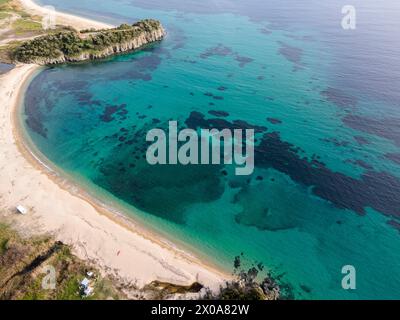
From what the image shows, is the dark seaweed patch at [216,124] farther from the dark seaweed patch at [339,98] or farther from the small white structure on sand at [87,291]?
the small white structure on sand at [87,291]

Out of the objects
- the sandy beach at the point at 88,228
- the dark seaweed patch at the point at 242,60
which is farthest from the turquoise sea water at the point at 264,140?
the sandy beach at the point at 88,228

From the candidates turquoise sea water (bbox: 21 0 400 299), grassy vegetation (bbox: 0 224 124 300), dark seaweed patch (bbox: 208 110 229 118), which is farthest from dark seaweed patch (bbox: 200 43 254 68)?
grassy vegetation (bbox: 0 224 124 300)

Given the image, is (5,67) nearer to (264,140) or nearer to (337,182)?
(264,140)

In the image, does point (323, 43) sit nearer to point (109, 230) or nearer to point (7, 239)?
point (109, 230)

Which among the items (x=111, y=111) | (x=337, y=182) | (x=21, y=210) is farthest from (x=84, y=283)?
(x=111, y=111)

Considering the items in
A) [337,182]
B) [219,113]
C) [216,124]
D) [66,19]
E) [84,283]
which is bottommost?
[84,283]

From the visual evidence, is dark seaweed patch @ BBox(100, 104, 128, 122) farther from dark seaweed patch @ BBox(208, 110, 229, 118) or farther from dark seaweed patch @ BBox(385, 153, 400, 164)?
dark seaweed patch @ BBox(385, 153, 400, 164)
